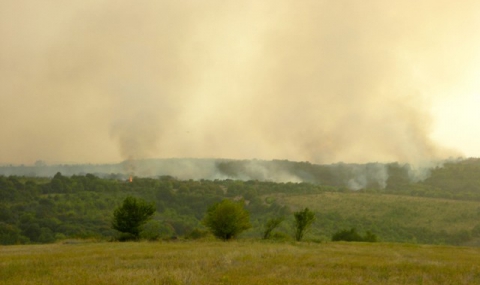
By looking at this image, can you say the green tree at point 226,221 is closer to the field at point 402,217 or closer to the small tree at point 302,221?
the small tree at point 302,221

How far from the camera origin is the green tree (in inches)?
2606

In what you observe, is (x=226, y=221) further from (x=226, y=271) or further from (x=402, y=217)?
(x=402, y=217)

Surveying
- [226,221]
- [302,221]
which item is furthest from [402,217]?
[226,221]

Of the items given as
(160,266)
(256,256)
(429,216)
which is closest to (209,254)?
(256,256)

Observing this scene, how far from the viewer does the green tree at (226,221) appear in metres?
66.2

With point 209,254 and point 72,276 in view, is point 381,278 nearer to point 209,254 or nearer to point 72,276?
point 209,254

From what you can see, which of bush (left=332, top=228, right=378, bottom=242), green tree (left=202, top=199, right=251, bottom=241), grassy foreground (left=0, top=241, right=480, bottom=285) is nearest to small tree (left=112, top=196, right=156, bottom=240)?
green tree (left=202, top=199, right=251, bottom=241)

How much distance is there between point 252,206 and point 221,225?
415ft

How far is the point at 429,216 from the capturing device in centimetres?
13338

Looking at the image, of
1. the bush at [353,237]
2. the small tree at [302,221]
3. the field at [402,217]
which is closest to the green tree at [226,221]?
the small tree at [302,221]

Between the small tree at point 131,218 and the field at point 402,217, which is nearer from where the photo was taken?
the small tree at point 131,218

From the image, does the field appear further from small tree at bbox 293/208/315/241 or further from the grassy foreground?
the grassy foreground

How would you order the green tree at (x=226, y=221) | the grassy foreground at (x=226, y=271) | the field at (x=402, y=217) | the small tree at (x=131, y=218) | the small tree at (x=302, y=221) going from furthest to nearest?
the field at (x=402, y=217)
the small tree at (x=302, y=221)
the small tree at (x=131, y=218)
the green tree at (x=226, y=221)
the grassy foreground at (x=226, y=271)

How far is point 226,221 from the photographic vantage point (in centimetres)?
6619
